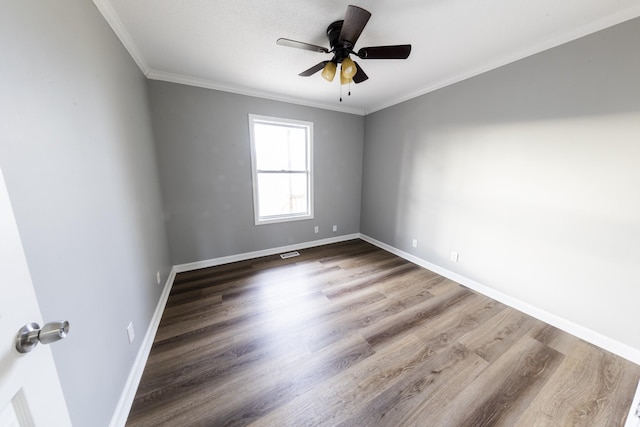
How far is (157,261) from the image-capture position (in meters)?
2.21

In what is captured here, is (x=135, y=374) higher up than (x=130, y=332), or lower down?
lower down

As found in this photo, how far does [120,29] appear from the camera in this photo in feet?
5.50

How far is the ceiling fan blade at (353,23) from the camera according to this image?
1.30 meters

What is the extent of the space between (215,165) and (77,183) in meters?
1.96

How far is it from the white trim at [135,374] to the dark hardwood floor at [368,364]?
0.14ft

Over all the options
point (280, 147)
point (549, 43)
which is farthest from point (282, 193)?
point (549, 43)

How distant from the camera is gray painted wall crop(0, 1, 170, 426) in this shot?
2.44ft

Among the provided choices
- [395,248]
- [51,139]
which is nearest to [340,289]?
[395,248]

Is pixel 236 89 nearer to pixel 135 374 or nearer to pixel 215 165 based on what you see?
pixel 215 165

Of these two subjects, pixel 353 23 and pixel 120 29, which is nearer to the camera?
pixel 353 23

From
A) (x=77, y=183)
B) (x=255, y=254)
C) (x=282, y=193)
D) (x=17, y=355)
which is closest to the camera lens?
(x=17, y=355)

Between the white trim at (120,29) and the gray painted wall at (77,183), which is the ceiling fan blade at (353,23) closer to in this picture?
the gray painted wall at (77,183)

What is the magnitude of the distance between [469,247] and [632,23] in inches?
80.8

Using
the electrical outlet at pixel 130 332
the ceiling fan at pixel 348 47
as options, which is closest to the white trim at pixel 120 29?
the ceiling fan at pixel 348 47
